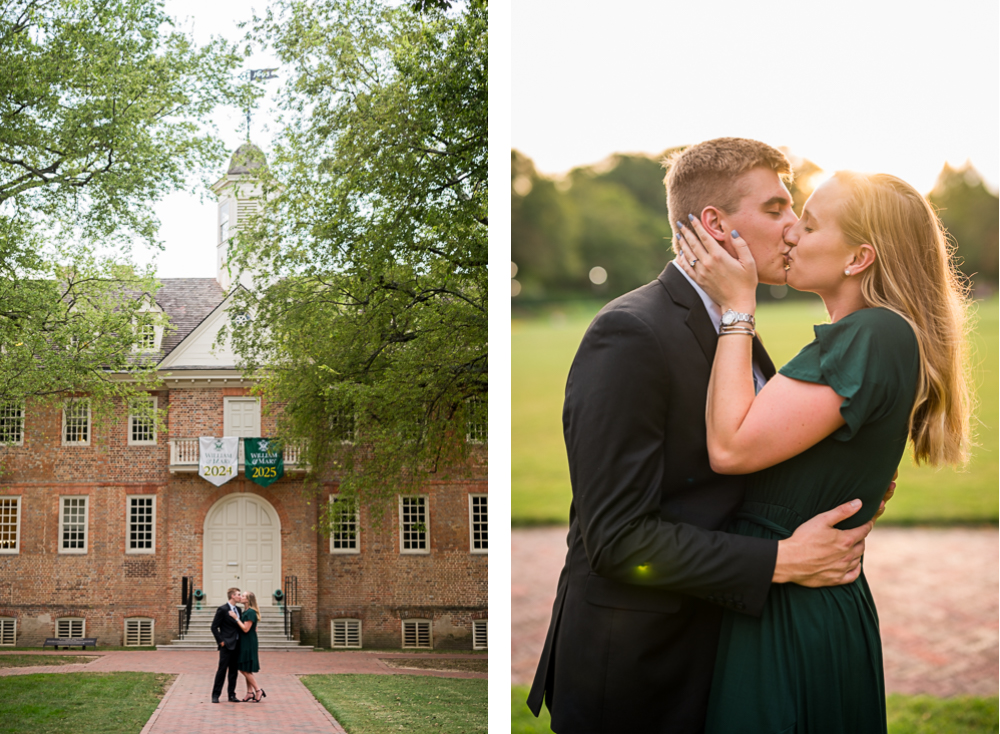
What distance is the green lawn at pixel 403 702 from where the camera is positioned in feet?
12.2

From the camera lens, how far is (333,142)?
3.94m

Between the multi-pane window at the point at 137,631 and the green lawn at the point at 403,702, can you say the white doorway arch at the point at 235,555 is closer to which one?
the multi-pane window at the point at 137,631

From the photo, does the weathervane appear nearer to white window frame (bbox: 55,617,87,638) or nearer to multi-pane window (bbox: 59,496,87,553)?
multi-pane window (bbox: 59,496,87,553)

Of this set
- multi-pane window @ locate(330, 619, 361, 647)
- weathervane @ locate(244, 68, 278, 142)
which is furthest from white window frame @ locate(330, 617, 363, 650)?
weathervane @ locate(244, 68, 278, 142)

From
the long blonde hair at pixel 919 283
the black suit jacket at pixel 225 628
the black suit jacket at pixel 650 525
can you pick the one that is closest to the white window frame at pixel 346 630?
the black suit jacket at pixel 225 628

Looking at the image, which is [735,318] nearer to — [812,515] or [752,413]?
[752,413]

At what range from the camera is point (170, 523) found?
12.6 ft

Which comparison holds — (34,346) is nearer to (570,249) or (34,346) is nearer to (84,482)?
(84,482)

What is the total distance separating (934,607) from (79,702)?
11.8ft

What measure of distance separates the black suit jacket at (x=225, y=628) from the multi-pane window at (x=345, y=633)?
0.42 m

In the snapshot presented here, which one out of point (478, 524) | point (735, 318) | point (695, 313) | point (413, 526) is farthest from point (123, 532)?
point (735, 318)

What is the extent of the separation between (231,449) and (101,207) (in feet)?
4.22

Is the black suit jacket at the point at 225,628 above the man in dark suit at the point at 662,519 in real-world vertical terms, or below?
below

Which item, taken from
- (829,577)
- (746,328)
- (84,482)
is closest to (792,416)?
(746,328)
